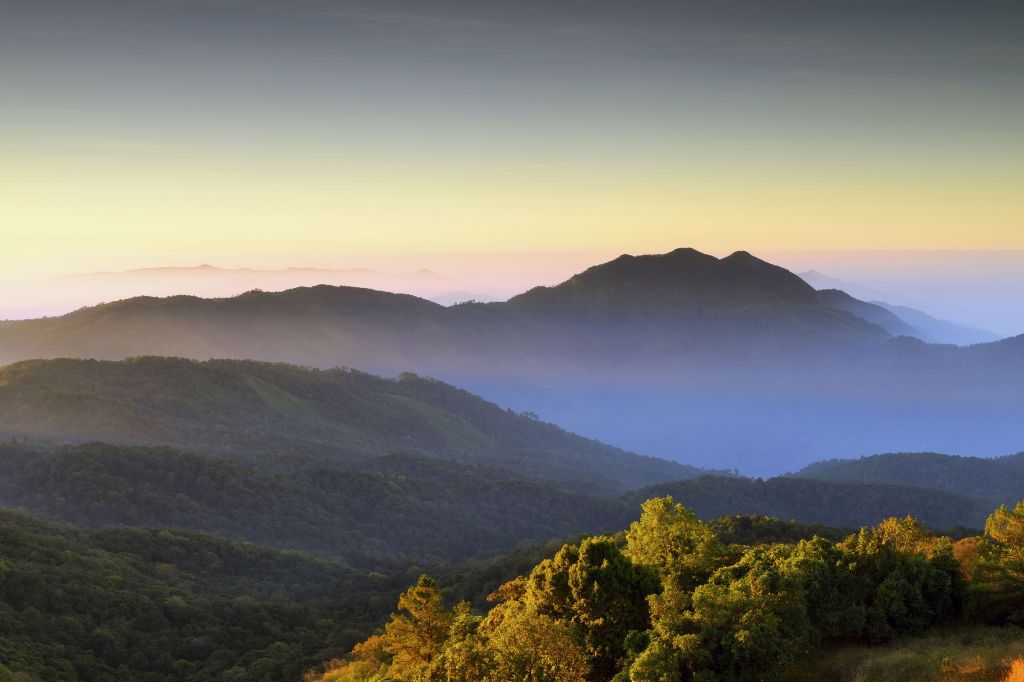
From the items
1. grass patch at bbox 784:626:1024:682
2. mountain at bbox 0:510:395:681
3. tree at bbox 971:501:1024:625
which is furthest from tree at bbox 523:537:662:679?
mountain at bbox 0:510:395:681

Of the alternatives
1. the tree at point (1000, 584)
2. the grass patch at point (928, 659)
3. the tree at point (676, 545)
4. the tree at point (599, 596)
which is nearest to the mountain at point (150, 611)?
the tree at point (599, 596)

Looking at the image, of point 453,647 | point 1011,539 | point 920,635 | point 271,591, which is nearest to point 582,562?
point 453,647

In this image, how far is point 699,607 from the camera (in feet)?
151

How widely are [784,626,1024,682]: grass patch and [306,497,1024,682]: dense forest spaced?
922mm

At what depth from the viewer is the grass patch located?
39.9 m

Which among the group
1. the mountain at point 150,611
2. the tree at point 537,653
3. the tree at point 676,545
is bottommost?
the mountain at point 150,611

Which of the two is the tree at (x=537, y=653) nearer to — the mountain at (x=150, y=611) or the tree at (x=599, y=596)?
the tree at (x=599, y=596)

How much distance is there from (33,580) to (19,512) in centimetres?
4379

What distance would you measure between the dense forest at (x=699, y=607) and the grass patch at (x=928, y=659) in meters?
0.92

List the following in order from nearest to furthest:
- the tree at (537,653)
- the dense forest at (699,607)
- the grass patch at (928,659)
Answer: the grass patch at (928,659), the dense forest at (699,607), the tree at (537,653)

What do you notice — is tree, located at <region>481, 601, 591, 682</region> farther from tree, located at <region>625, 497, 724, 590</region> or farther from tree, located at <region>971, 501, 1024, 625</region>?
tree, located at <region>971, 501, 1024, 625</region>

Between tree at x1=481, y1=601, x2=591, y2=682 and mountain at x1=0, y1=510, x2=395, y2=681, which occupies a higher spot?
tree at x1=481, y1=601, x2=591, y2=682

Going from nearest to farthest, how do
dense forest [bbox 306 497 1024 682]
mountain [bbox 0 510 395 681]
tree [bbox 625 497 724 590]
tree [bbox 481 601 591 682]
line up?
1. dense forest [bbox 306 497 1024 682]
2. tree [bbox 481 601 591 682]
3. tree [bbox 625 497 724 590]
4. mountain [bbox 0 510 395 681]

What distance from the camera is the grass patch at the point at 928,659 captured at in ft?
131
